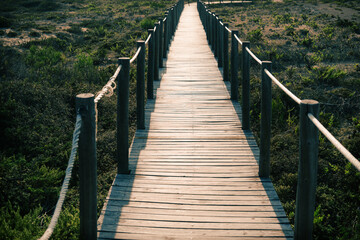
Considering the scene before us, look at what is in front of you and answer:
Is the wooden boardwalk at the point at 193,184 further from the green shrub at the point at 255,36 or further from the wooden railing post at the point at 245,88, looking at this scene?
the green shrub at the point at 255,36

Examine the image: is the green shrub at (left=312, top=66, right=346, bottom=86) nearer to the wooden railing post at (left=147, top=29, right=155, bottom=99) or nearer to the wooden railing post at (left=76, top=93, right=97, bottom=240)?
the wooden railing post at (left=147, top=29, right=155, bottom=99)

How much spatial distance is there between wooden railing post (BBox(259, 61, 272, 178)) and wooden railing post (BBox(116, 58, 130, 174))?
57.4 inches

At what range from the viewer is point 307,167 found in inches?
110

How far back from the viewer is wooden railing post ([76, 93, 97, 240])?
289 centimetres

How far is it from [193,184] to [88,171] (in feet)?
4.71

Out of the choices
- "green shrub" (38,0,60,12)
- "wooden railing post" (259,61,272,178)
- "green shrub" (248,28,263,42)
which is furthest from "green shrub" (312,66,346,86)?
"green shrub" (38,0,60,12)

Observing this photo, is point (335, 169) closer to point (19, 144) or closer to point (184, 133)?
point (184, 133)

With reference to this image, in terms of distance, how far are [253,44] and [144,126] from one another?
36.8 ft

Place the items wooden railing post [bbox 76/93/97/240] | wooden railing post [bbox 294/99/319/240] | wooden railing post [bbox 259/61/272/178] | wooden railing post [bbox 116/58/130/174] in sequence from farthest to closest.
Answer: wooden railing post [bbox 116/58/130/174] → wooden railing post [bbox 259/61/272/178] → wooden railing post [bbox 76/93/97/240] → wooden railing post [bbox 294/99/319/240]

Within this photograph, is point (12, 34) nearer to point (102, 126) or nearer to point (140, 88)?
point (102, 126)

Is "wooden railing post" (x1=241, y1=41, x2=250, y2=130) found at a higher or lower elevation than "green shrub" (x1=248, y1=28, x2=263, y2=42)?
lower

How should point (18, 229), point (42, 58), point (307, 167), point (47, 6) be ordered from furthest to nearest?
point (47, 6) < point (42, 58) < point (18, 229) < point (307, 167)

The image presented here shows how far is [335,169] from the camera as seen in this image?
17.8ft

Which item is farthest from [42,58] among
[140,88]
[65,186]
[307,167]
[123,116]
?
[307,167]
